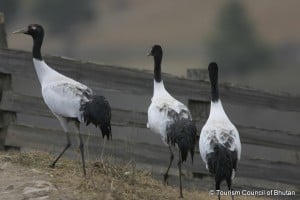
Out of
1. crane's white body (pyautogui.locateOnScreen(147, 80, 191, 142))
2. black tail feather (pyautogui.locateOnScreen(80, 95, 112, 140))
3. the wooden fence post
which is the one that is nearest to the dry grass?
black tail feather (pyautogui.locateOnScreen(80, 95, 112, 140))

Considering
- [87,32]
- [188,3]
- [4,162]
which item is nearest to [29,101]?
[4,162]

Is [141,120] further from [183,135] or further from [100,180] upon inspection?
[100,180]

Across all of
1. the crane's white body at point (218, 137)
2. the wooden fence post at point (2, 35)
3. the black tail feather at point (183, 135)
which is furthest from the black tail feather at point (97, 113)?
the wooden fence post at point (2, 35)

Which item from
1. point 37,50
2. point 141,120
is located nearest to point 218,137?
point 141,120

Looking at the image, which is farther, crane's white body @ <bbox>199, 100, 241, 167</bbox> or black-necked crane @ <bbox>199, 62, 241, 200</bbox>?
crane's white body @ <bbox>199, 100, 241, 167</bbox>

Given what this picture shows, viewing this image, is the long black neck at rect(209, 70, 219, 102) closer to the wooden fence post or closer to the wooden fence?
the wooden fence

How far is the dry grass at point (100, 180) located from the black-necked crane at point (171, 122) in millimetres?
399

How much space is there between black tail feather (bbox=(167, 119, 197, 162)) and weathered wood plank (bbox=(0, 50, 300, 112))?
1065 mm

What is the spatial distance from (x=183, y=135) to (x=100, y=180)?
4.34 feet

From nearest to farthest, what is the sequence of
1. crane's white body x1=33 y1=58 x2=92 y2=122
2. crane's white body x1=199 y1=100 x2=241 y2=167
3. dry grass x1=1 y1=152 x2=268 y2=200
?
dry grass x1=1 y1=152 x2=268 y2=200 < crane's white body x1=199 y1=100 x2=241 y2=167 < crane's white body x1=33 y1=58 x2=92 y2=122

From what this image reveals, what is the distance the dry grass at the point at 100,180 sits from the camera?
10.1m

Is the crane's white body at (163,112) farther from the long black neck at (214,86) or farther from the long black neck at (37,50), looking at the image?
the long black neck at (37,50)

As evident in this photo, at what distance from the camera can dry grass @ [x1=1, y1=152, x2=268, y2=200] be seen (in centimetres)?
1012

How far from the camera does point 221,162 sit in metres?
10.6
